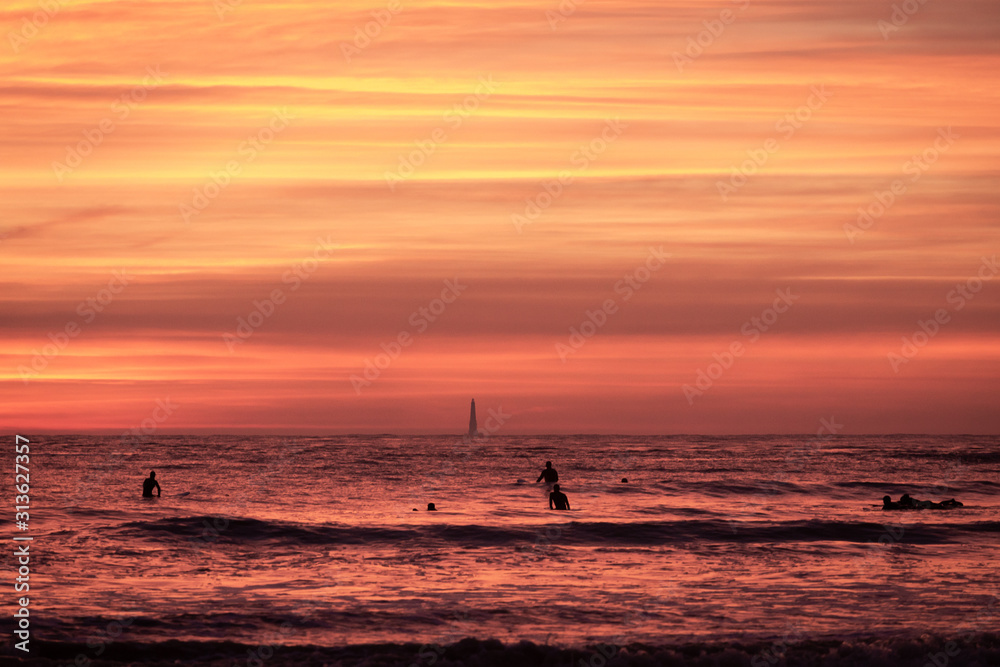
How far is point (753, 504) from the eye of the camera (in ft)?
138

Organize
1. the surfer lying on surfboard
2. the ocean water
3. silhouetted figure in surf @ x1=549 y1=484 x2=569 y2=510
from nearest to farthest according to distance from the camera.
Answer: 1. the ocean water
2. silhouetted figure in surf @ x1=549 y1=484 x2=569 y2=510
3. the surfer lying on surfboard

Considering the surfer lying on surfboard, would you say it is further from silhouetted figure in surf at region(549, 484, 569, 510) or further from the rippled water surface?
silhouetted figure in surf at region(549, 484, 569, 510)

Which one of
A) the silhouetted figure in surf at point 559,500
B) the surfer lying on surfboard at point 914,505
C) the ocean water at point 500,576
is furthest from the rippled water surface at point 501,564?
the surfer lying on surfboard at point 914,505

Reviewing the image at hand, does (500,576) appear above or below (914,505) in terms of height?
below

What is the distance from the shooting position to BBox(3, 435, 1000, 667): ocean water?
15.5 m

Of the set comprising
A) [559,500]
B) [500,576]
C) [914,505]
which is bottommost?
[500,576]

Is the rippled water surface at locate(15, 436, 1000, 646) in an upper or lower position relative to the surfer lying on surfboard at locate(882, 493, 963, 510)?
lower

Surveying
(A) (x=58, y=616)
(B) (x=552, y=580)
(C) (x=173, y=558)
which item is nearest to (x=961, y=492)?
(B) (x=552, y=580)

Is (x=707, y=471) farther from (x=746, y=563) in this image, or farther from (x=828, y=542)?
(x=746, y=563)

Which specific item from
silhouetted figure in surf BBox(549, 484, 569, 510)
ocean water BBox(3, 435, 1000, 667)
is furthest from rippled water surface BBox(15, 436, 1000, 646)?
silhouetted figure in surf BBox(549, 484, 569, 510)

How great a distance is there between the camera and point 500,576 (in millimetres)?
22094

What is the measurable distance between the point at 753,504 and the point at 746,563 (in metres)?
18.2

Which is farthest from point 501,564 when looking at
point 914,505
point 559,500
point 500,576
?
point 914,505

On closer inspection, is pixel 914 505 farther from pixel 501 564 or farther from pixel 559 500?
pixel 501 564
